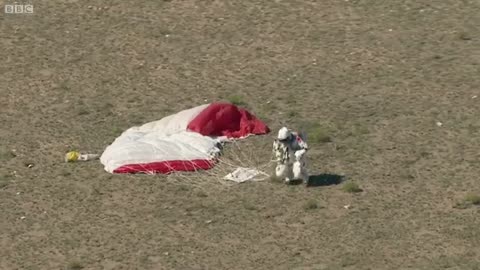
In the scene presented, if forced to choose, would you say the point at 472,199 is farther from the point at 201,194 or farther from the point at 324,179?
the point at 201,194

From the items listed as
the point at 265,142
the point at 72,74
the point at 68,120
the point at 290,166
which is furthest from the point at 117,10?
the point at 290,166

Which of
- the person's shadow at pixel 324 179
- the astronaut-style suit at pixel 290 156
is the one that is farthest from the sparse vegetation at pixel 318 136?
the astronaut-style suit at pixel 290 156

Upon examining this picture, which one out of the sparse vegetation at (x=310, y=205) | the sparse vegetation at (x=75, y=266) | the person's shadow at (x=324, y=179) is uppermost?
the person's shadow at (x=324, y=179)

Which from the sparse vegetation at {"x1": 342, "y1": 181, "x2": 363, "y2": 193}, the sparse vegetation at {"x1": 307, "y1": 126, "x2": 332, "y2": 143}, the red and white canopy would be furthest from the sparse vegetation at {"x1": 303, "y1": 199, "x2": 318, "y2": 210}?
the sparse vegetation at {"x1": 307, "y1": 126, "x2": 332, "y2": 143}

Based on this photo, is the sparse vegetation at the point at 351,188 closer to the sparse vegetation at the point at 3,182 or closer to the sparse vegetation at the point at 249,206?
the sparse vegetation at the point at 249,206

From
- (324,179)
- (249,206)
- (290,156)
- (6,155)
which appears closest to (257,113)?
(324,179)

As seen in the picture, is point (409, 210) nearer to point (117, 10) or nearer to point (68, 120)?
point (68, 120)
